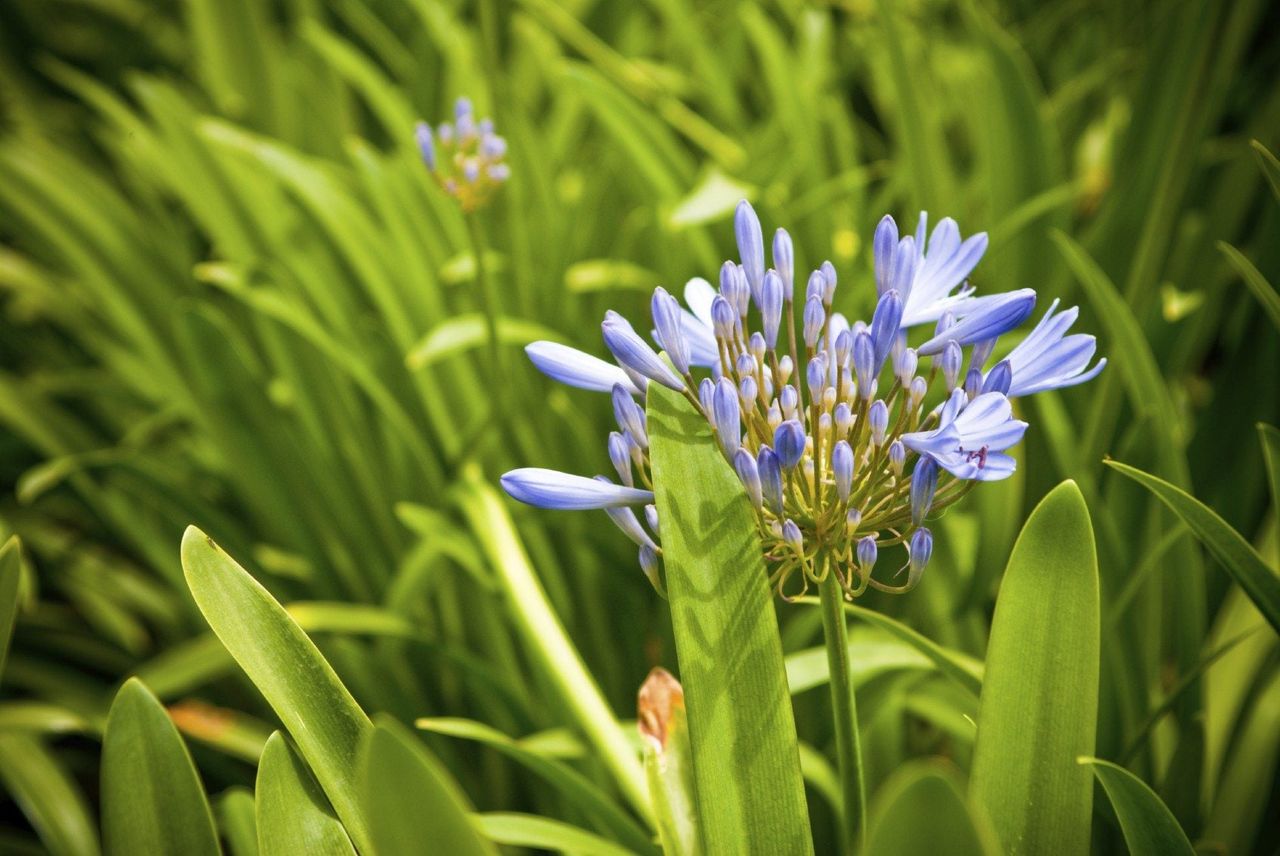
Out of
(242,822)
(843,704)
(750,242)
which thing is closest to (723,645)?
(843,704)

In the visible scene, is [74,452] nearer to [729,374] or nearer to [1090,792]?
[729,374]

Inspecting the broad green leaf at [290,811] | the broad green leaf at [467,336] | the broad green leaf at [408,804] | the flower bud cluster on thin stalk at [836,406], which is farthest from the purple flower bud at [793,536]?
the broad green leaf at [467,336]

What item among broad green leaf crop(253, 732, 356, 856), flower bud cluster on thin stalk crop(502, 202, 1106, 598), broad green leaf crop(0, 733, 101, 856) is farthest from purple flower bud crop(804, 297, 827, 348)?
broad green leaf crop(0, 733, 101, 856)

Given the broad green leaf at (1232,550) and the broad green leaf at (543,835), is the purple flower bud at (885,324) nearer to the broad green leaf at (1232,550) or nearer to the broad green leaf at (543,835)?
the broad green leaf at (1232,550)

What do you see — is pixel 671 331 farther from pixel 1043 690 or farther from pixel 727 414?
pixel 1043 690

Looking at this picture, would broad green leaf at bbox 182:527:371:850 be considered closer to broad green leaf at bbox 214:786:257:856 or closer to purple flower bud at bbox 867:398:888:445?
broad green leaf at bbox 214:786:257:856

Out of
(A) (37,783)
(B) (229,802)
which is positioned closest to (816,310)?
(B) (229,802)
